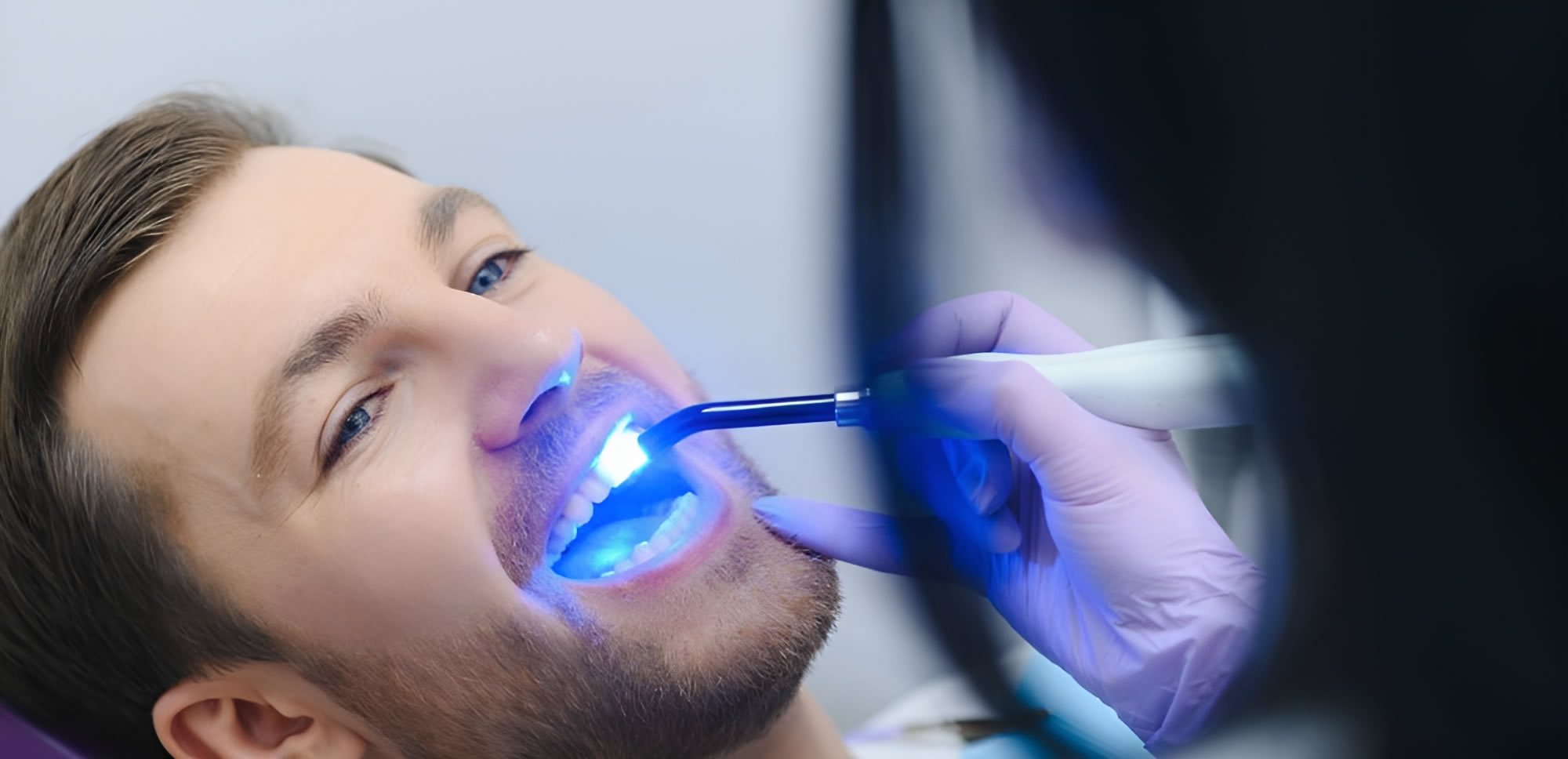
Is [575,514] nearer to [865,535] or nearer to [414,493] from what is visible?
[414,493]

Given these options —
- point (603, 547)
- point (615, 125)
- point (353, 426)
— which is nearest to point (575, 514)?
point (603, 547)

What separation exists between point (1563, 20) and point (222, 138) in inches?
37.2

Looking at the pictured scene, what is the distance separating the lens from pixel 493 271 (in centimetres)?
93

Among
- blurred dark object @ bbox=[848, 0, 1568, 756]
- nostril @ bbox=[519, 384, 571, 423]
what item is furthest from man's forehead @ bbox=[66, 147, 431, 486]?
blurred dark object @ bbox=[848, 0, 1568, 756]

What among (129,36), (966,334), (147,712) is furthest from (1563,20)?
(129,36)

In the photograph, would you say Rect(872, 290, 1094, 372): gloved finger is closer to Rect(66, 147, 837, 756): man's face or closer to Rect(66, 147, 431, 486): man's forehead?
Rect(66, 147, 837, 756): man's face

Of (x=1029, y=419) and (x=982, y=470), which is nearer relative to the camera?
(x=1029, y=419)

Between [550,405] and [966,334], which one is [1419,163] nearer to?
[966,334]

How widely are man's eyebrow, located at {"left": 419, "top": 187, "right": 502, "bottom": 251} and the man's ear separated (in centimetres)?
37

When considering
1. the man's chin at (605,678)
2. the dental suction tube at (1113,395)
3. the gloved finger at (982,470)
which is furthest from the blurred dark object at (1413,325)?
the man's chin at (605,678)

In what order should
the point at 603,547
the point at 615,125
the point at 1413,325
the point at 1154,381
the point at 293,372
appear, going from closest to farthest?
the point at 1413,325 → the point at 1154,381 → the point at 293,372 → the point at 603,547 → the point at 615,125

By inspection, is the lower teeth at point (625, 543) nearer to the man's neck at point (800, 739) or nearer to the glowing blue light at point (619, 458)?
the glowing blue light at point (619, 458)

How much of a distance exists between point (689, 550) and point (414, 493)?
22 centimetres

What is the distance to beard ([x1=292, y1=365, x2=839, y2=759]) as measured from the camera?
0.82m
